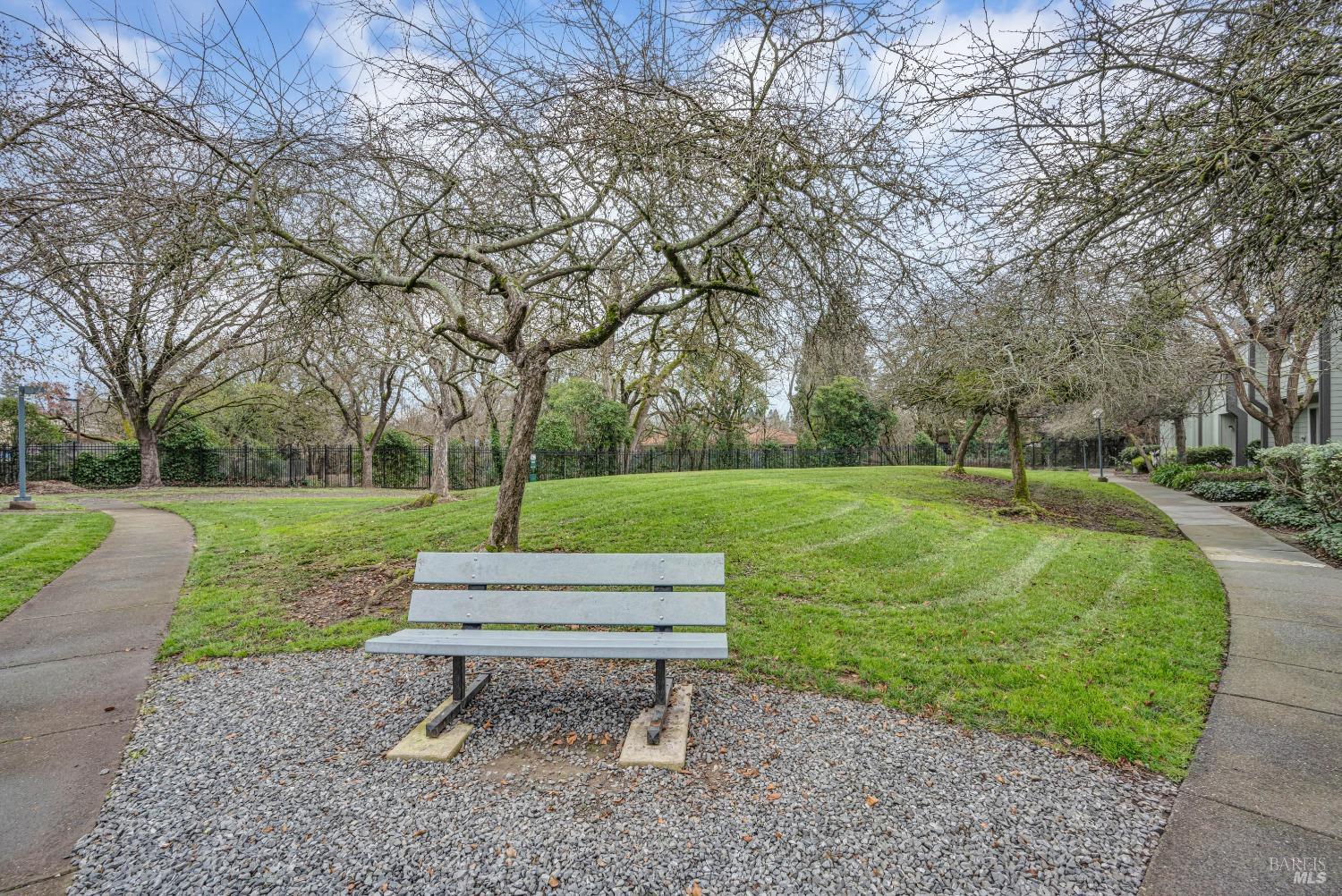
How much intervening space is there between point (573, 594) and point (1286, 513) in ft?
42.7

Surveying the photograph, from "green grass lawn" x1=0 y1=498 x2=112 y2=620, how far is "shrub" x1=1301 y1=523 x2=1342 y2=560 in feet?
47.5

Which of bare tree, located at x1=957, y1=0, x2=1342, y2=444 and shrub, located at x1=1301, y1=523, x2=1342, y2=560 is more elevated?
bare tree, located at x1=957, y1=0, x2=1342, y2=444

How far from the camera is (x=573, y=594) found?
356 centimetres

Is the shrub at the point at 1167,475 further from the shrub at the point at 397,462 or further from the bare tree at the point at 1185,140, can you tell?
the shrub at the point at 397,462

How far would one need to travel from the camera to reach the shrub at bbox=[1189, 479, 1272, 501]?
1338 cm

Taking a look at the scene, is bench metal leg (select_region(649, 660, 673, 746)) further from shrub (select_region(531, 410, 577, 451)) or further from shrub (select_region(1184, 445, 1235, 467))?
shrub (select_region(1184, 445, 1235, 467))

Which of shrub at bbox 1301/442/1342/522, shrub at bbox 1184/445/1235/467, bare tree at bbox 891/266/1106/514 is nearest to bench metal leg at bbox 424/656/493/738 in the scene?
bare tree at bbox 891/266/1106/514

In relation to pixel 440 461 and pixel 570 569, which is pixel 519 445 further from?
pixel 440 461

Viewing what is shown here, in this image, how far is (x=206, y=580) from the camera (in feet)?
21.4

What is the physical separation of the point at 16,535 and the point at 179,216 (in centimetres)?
796

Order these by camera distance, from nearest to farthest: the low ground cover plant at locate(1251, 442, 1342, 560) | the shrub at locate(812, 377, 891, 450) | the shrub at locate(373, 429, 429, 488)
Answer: the low ground cover plant at locate(1251, 442, 1342, 560) → the shrub at locate(373, 429, 429, 488) → the shrub at locate(812, 377, 891, 450)

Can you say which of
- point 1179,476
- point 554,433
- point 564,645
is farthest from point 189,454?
point 1179,476

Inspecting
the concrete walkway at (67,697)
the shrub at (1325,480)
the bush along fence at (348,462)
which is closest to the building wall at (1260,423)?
the shrub at (1325,480)

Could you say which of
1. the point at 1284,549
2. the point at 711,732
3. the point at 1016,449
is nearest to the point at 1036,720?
the point at 711,732
